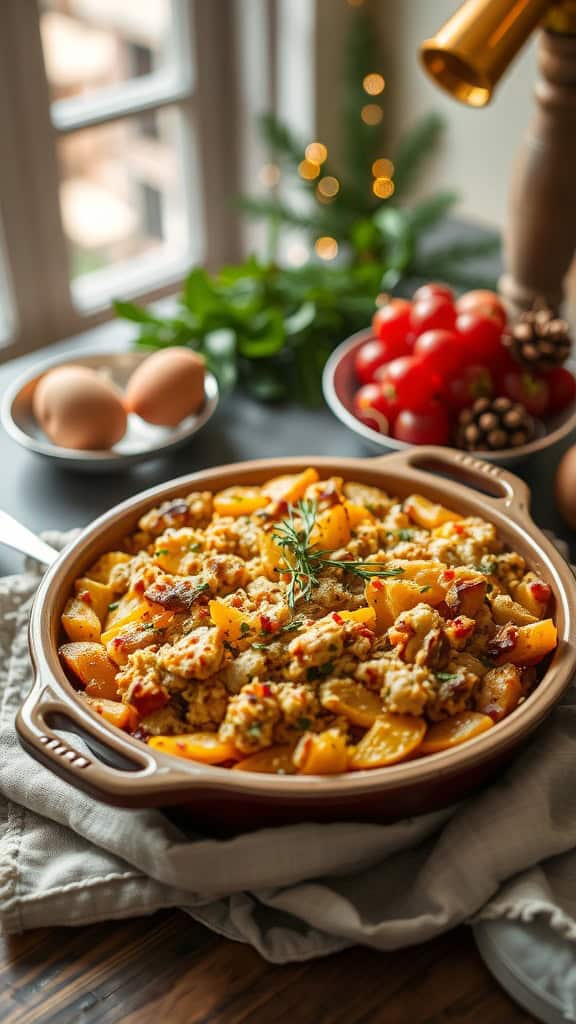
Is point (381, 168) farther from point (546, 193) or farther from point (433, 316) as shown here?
point (433, 316)

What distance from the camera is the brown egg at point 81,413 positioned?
4.50ft

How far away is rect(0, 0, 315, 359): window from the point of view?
216 cm

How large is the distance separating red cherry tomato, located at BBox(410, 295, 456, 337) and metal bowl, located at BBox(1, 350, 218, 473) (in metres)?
0.31

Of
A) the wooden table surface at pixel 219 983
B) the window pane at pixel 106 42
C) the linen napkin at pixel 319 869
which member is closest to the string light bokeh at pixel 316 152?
the window pane at pixel 106 42

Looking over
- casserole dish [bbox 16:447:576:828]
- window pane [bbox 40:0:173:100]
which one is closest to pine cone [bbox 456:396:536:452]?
casserole dish [bbox 16:447:576:828]

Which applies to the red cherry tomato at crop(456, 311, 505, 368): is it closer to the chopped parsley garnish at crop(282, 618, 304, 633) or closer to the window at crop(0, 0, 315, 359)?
the chopped parsley garnish at crop(282, 618, 304, 633)

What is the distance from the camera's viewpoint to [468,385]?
1.38m

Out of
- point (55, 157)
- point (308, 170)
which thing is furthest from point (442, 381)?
point (55, 157)

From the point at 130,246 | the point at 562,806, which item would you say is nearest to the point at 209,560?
the point at 562,806

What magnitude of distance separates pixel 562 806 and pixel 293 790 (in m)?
0.29

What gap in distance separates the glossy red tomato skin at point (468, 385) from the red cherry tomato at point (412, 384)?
0.07 feet

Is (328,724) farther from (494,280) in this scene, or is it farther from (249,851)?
(494,280)

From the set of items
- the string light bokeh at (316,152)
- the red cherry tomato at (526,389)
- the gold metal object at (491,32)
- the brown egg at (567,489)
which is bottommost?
the brown egg at (567,489)

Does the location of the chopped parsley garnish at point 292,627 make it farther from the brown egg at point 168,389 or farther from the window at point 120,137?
A: the window at point 120,137
